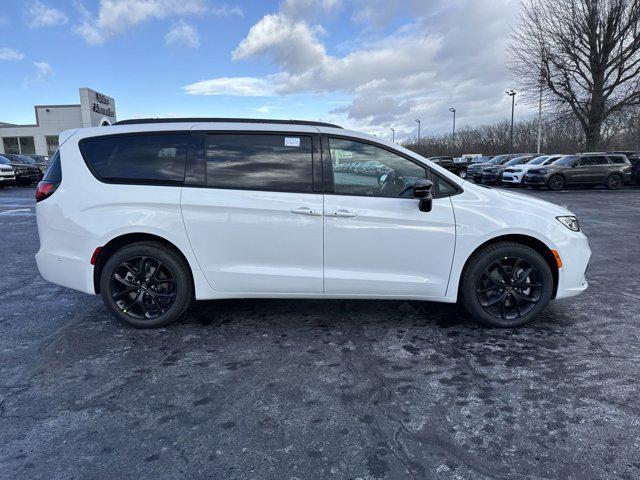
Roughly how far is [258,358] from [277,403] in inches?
26.3

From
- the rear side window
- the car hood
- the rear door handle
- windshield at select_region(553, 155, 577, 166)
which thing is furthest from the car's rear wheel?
the rear side window

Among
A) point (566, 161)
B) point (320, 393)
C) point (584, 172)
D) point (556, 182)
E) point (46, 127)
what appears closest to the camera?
point (320, 393)

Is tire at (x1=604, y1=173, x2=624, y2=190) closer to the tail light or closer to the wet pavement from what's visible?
the wet pavement

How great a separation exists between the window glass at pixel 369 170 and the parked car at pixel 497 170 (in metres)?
22.8

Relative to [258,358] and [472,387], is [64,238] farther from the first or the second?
[472,387]

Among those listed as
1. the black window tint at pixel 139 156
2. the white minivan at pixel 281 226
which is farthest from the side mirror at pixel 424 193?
the black window tint at pixel 139 156

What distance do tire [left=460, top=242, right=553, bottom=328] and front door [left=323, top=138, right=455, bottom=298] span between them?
0.27m

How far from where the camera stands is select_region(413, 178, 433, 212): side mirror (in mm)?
3645

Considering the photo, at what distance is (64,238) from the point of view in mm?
3943

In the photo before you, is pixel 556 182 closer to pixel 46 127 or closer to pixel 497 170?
pixel 497 170

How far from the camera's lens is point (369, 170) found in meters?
3.89

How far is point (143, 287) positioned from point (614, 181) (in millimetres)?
22597

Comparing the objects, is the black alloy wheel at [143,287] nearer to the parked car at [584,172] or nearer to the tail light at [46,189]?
the tail light at [46,189]

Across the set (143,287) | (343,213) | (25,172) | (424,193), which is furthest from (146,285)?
(25,172)
